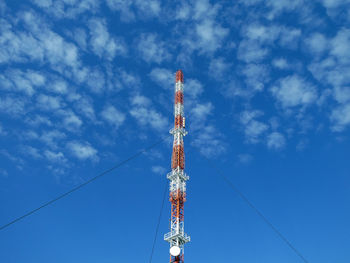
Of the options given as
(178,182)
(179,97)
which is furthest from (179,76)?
(178,182)

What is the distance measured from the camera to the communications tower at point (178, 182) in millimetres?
53000

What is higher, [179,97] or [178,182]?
[179,97]

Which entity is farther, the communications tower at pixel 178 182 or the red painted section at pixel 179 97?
the red painted section at pixel 179 97

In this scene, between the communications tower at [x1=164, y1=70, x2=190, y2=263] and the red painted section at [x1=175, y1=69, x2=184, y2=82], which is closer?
the communications tower at [x1=164, y1=70, x2=190, y2=263]

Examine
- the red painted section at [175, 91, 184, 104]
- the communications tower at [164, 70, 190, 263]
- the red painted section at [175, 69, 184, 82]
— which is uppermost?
the red painted section at [175, 69, 184, 82]

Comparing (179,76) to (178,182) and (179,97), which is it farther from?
(178,182)

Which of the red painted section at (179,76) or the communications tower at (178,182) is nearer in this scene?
the communications tower at (178,182)

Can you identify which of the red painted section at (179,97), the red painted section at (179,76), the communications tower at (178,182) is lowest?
the communications tower at (178,182)

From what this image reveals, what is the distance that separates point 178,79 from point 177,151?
17.9 meters

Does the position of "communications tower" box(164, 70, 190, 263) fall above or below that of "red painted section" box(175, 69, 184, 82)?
below

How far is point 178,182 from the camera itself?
192 feet

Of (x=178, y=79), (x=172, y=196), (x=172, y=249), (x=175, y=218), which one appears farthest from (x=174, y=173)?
(x=178, y=79)

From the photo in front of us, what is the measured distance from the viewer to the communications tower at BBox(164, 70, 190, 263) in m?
53.0

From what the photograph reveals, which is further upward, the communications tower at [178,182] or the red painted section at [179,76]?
the red painted section at [179,76]
